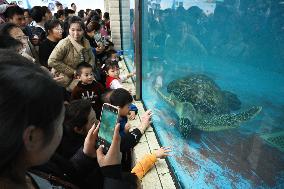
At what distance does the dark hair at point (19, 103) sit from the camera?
53cm

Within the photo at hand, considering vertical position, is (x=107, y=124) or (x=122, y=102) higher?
(x=107, y=124)

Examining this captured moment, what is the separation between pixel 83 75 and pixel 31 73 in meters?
Answer: 2.14

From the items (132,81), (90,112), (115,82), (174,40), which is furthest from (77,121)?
(132,81)

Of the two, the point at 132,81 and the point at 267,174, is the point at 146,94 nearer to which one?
the point at 132,81

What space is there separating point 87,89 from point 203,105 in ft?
4.67

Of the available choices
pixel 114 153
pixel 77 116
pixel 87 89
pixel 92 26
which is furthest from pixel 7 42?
pixel 92 26

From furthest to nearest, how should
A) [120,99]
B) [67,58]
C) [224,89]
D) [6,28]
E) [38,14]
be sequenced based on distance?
[38,14], [67,58], [6,28], [120,99], [224,89]

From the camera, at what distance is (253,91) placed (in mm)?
1109

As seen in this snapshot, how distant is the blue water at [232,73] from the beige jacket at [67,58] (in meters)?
1.25

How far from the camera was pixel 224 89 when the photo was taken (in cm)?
135

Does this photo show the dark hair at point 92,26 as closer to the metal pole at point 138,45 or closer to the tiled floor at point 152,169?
the metal pole at point 138,45

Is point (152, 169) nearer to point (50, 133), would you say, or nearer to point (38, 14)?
point (50, 133)

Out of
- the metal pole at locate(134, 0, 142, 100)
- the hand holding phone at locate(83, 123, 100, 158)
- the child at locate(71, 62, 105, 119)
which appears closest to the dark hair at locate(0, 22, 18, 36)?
the child at locate(71, 62, 105, 119)

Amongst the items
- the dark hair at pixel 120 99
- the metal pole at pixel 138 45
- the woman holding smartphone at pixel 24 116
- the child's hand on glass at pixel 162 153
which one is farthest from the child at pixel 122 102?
the woman holding smartphone at pixel 24 116
